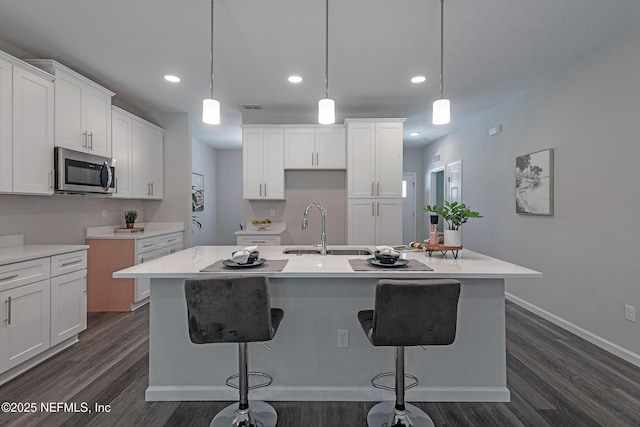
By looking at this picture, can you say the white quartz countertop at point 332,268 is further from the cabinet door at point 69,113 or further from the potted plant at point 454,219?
the cabinet door at point 69,113

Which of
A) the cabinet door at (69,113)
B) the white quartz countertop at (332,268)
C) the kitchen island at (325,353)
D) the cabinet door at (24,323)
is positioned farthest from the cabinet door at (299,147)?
the cabinet door at (24,323)

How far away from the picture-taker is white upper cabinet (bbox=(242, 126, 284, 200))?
495cm

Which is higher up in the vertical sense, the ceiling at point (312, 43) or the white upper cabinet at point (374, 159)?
the ceiling at point (312, 43)

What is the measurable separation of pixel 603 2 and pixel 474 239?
3738mm

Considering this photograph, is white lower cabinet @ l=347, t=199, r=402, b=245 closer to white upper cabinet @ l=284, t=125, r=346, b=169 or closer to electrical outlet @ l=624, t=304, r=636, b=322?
white upper cabinet @ l=284, t=125, r=346, b=169

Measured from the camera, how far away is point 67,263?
9.73 ft

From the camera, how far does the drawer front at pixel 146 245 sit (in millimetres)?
4008

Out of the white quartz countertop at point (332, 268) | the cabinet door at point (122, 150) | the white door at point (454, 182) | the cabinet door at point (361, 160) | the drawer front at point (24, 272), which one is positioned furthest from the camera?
the white door at point (454, 182)

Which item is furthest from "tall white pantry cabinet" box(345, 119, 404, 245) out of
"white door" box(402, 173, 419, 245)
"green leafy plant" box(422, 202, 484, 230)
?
"white door" box(402, 173, 419, 245)

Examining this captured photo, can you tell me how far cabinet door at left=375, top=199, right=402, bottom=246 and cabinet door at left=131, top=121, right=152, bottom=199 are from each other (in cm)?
319

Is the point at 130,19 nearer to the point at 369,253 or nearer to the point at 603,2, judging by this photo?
the point at 369,253

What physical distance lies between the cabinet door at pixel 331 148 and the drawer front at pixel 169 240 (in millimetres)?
2239

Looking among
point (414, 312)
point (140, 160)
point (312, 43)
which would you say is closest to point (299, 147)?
point (312, 43)

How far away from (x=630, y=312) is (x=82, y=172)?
16.5ft
